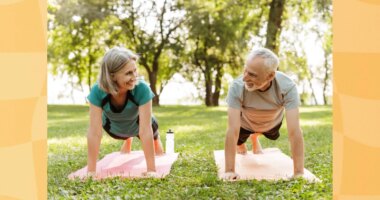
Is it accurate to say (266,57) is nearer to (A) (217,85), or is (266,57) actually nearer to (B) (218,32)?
(B) (218,32)

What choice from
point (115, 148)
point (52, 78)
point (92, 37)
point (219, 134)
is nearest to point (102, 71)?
point (115, 148)

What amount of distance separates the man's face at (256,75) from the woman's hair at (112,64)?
3.82 ft

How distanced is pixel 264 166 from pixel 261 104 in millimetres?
770

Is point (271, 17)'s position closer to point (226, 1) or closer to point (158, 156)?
point (226, 1)

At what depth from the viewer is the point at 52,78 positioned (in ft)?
136

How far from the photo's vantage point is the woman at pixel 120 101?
546 centimetres

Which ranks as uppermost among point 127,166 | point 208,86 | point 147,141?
point 147,141

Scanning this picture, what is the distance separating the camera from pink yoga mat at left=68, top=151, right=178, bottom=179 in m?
5.66

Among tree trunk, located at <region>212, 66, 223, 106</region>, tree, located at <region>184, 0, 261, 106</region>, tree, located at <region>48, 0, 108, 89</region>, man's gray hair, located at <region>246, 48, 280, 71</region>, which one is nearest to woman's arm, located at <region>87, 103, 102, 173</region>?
man's gray hair, located at <region>246, 48, 280, 71</region>

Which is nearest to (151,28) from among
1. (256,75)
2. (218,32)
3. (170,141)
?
(218,32)

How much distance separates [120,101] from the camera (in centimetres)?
604

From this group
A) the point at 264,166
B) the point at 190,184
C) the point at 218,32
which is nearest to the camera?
the point at 190,184

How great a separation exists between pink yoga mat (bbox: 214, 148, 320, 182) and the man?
0.73 feet

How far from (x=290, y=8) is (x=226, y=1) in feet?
12.2
